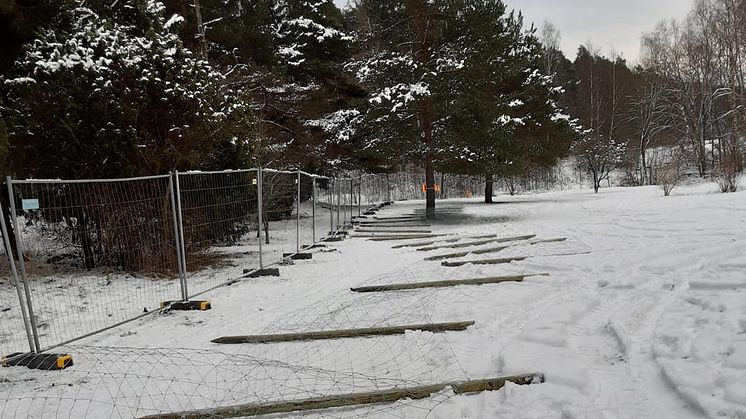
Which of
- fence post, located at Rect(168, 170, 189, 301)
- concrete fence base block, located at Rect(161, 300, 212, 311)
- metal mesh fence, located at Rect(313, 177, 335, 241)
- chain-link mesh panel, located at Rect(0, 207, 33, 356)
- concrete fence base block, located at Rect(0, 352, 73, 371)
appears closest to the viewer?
concrete fence base block, located at Rect(0, 352, 73, 371)

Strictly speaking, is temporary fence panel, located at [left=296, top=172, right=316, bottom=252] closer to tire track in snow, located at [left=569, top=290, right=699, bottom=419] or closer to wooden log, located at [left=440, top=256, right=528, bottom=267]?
wooden log, located at [left=440, top=256, right=528, bottom=267]

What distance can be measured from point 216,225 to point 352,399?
5.65 metres

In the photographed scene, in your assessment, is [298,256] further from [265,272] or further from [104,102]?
[104,102]

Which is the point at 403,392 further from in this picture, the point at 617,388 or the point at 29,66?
the point at 29,66

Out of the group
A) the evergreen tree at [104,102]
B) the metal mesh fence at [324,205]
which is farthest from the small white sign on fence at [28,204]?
the metal mesh fence at [324,205]

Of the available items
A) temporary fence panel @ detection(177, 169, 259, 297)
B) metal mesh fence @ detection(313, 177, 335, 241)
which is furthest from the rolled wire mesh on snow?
metal mesh fence @ detection(313, 177, 335, 241)

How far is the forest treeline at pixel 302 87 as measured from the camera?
766 centimetres

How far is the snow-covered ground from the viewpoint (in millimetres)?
2834

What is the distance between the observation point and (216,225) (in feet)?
26.0

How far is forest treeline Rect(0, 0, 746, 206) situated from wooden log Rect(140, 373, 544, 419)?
19.3 ft

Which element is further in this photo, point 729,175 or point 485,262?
point 729,175

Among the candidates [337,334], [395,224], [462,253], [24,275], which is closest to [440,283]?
[337,334]

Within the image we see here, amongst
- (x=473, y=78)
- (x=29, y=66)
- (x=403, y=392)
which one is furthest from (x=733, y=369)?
(x=473, y=78)

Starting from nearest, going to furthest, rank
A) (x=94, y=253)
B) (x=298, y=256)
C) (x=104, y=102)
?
(x=94, y=253) < (x=104, y=102) < (x=298, y=256)
